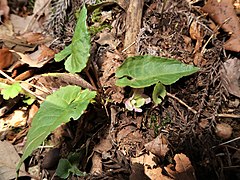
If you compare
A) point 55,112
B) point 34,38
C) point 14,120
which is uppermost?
point 34,38

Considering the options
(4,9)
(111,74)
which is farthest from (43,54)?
(4,9)

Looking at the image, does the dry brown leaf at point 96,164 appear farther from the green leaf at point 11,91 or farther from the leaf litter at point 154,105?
the green leaf at point 11,91

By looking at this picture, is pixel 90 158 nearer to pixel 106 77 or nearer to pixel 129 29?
pixel 106 77

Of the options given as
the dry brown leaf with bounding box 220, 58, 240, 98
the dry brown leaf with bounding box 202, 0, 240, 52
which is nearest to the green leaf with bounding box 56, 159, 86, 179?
the dry brown leaf with bounding box 220, 58, 240, 98

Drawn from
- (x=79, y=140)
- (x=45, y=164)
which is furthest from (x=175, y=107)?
(x=45, y=164)

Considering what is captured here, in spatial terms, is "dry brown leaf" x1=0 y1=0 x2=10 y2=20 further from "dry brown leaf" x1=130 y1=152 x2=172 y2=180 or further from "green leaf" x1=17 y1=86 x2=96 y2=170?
"dry brown leaf" x1=130 y1=152 x2=172 y2=180

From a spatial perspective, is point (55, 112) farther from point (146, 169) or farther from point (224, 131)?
point (224, 131)

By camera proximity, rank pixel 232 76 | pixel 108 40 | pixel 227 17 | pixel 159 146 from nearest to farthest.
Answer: pixel 159 146
pixel 232 76
pixel 227 17
pixel 108 40
